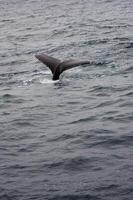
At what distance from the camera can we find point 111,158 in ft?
46.8

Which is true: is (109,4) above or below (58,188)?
above

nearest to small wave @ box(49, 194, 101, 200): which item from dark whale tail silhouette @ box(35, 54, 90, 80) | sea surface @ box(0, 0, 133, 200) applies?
sea surface @ box(0, 0, 133, 200)

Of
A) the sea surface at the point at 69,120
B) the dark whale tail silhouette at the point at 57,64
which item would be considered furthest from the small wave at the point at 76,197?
the dark whale tail silhouette at the point at 57,64

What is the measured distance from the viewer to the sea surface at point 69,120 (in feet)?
42.7

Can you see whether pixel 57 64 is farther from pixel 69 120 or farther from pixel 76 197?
pixel 76 197

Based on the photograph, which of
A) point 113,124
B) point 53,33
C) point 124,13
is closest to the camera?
point 113,124

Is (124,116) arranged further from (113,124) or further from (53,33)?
(53,33)

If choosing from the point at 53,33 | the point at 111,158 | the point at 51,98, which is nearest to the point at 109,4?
the point at 53,33

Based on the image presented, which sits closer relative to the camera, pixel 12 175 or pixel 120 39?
pixel 12 175

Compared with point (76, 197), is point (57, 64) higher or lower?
higher

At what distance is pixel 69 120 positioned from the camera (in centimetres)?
1745

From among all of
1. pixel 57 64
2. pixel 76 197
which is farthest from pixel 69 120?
Answer: pixel 76 197

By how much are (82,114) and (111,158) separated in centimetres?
399

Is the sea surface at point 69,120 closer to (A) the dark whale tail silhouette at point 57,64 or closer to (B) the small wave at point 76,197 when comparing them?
(B) the small wave at point 76,197
